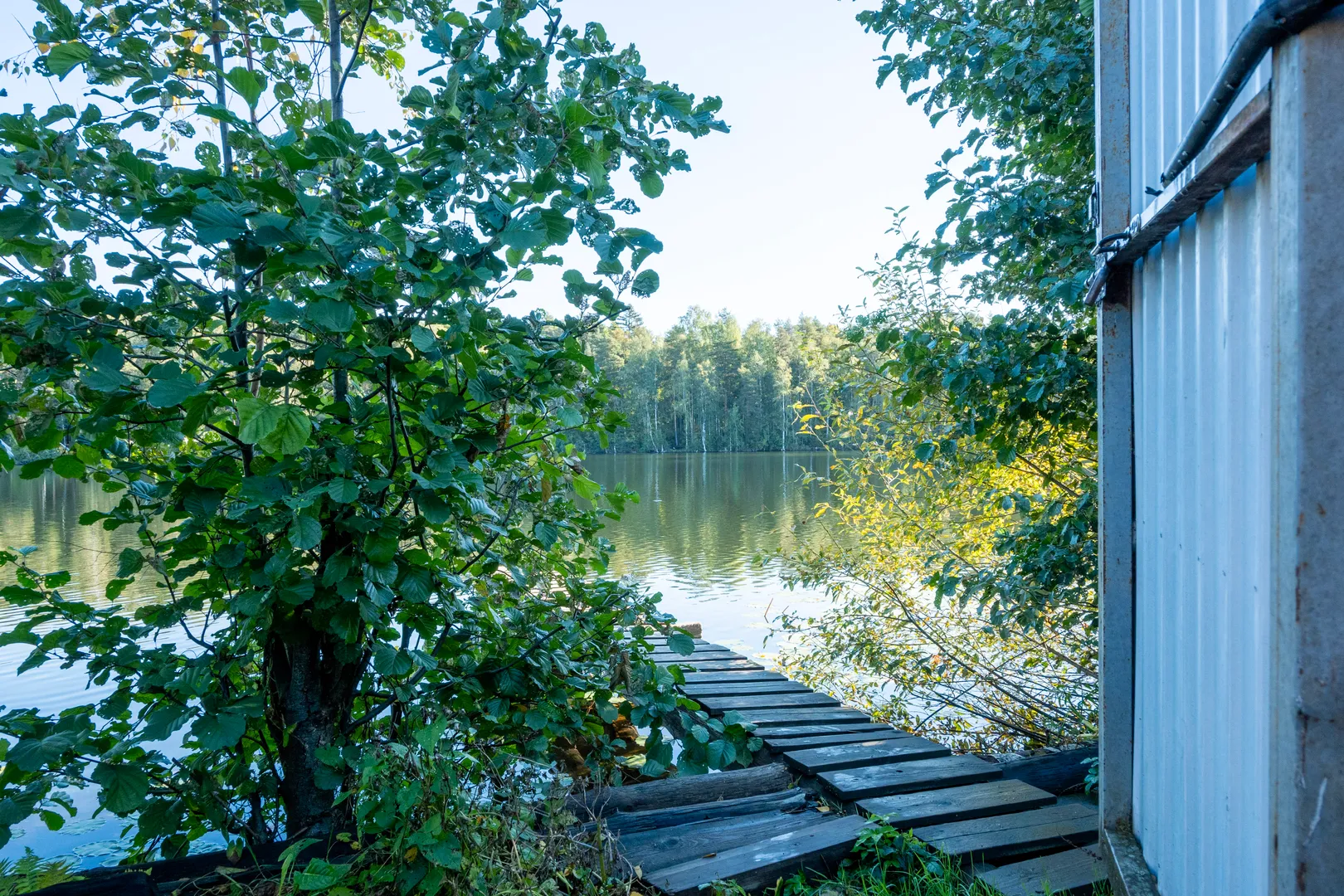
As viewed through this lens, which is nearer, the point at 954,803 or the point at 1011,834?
the point at 1011,834

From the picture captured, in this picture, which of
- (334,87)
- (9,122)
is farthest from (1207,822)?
(334,87)

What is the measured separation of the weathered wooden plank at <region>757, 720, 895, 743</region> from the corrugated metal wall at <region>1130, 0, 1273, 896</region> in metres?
2.20

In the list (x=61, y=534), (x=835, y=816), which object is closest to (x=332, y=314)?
(x=835, y=816)

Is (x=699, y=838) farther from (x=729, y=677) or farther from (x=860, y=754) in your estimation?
(x=729, y=677)

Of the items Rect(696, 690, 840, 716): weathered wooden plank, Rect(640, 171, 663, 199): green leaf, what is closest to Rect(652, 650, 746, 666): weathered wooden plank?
Rect(696, 690, 840, 716): weathered wooden plank

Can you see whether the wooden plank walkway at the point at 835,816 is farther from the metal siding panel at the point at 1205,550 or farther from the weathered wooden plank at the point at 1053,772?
the metal siding panel at the point at 1205,550

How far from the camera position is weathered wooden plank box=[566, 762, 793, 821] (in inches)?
123

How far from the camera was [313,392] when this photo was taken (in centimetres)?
262

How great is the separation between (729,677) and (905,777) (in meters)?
2.26

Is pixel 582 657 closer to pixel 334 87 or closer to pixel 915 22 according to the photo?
pixel 334 87

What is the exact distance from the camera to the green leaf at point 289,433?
184cm

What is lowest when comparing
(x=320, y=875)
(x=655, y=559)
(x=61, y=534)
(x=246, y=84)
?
(x=655, y=559)

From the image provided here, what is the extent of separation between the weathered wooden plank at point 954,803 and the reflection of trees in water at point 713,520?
1.81 meters

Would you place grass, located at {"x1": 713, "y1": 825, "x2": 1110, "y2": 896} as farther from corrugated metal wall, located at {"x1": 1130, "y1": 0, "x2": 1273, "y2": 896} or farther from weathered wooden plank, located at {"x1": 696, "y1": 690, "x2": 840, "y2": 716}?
weathered wooden plank, located at {"x1": 696, "y1": 690, "x2": 840, "y2": 716}
